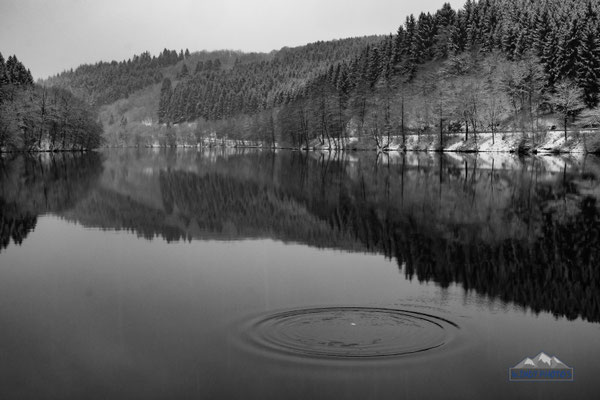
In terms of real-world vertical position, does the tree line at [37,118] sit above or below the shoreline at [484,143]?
above

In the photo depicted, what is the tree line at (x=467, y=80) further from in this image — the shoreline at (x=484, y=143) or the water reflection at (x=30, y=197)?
the water reflection at (x=30, y=197)

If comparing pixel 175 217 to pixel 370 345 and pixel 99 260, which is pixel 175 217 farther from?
pixel 370 345

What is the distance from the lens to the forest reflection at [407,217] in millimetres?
16359

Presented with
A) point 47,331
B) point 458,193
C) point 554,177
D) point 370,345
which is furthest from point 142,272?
point 554,177

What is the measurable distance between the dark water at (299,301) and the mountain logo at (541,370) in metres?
0.17

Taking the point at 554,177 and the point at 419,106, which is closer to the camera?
the point at 554,177

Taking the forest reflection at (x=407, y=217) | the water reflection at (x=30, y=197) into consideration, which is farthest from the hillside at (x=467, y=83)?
the water reflection at (x=30, y=197)

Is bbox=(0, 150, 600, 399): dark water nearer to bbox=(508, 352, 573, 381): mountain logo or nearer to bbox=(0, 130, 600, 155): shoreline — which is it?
bbox=(508, 352, 573, 381): mountain logo

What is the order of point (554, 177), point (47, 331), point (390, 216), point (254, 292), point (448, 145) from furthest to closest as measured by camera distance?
point (448, 145) → point (554, 177) → point (390, 216) → point (254, 292) → point (47, 331)

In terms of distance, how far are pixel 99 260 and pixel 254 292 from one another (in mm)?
6780

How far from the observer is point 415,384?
30.7ft

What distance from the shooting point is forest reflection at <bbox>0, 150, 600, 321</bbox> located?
16359mm

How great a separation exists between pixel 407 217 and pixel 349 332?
15651 millimetres

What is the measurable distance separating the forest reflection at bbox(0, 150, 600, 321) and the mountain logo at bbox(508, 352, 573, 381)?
292 cm
